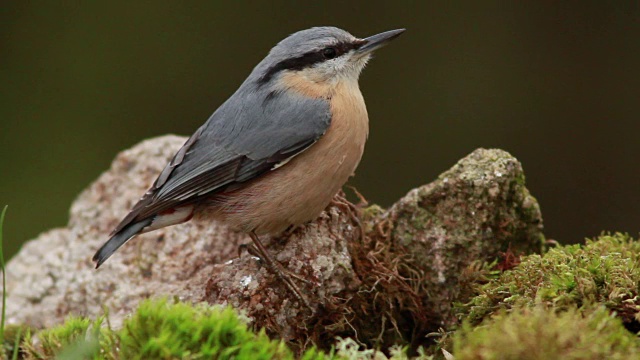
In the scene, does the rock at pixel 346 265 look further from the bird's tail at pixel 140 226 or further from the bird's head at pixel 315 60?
the bird's head at pixel 315 60

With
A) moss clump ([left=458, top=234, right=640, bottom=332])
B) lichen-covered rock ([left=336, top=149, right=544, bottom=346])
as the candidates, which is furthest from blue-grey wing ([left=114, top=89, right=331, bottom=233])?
moss clump ([left=458, top=234, right=640, bottom=332])

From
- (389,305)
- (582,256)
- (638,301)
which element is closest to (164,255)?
(389,305)

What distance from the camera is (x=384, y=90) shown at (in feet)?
24.5

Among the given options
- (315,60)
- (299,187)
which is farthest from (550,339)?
(315,60)

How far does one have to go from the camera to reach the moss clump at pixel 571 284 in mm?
2508

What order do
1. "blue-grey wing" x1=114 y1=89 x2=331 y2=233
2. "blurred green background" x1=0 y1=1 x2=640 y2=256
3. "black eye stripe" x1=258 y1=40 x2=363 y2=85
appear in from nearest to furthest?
"blue-grey wing" x1=114 y1=89 x2=331 y2=233 → "black eye stripe" x1=258 y1=40 x2=363 y2=85 → "blurred green background" x1=0 y1=1 x2=640 y2=256

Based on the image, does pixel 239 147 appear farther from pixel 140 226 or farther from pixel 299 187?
pixel 140 226

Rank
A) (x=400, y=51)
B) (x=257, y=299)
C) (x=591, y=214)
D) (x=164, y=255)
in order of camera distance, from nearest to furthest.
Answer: (x=257, y=299), (x=164, y=255), (x=591, y=214), (x=400, y=51)

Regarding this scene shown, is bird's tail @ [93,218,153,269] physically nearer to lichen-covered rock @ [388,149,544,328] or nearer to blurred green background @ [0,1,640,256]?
lichen-covered rock @ [388,149,544,328]

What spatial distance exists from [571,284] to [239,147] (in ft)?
5.96

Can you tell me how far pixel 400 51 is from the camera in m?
7.59

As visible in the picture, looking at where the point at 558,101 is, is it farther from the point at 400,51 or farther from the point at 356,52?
the point at 356,52

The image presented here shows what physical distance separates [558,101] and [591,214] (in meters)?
1.07

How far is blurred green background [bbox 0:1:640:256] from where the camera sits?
716cm
